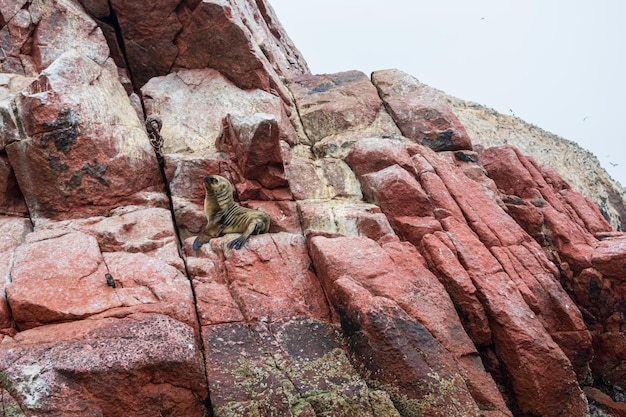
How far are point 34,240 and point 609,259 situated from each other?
10.2m

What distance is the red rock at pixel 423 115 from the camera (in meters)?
12.5

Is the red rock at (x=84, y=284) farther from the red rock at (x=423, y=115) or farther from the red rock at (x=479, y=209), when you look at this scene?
the red rock at (x=423, y=115)

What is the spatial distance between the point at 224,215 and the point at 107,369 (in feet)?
13.7

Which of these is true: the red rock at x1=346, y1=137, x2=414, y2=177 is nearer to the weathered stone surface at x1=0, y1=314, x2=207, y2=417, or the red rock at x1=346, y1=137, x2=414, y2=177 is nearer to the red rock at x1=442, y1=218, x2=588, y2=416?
the red rock at x1=442, y1=218, x2=588, y2=416

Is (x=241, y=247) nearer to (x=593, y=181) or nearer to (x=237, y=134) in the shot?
(x=237, y=134)

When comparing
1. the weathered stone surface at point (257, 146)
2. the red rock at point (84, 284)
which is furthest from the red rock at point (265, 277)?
the weathered stone surface at point (257, 146)

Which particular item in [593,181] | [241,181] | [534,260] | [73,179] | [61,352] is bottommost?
[61,352]

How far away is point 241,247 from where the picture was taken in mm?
8227

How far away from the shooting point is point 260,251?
8.20 m

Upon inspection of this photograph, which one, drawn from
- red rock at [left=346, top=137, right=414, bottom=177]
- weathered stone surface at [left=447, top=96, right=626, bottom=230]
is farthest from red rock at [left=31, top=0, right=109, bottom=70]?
weathered stone surface at [left=447, top=96, right=626, bottom=230]

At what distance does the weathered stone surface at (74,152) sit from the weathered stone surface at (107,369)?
11.6ft

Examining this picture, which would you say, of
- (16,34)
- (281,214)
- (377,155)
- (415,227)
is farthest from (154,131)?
(415,227)

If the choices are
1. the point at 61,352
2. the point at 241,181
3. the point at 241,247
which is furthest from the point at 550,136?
the point at 61,352

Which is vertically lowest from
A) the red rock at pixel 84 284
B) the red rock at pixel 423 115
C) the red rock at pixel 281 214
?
the red rock at pixel 84 284
